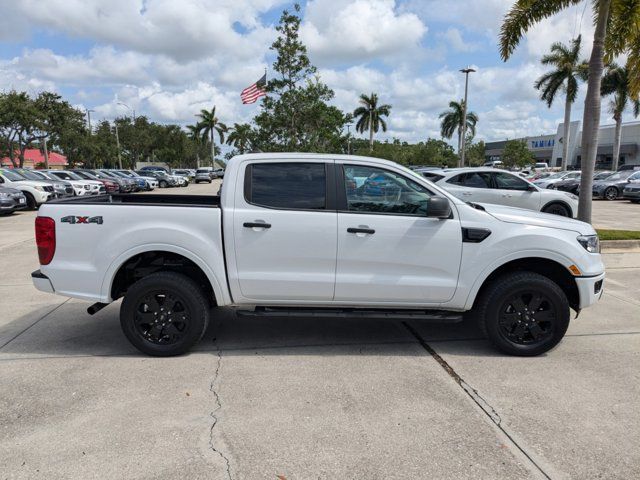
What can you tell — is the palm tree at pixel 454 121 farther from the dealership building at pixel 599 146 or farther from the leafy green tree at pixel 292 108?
the leafy green tree at pixel 292 108

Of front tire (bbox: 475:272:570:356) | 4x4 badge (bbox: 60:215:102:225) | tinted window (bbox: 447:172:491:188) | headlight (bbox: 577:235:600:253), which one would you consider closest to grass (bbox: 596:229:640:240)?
tinted window (bbox: 447:172:491:188)

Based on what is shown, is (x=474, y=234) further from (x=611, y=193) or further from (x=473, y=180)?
(x=611, y=193)

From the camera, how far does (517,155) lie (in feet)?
190

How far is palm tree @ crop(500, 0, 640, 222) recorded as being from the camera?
9883mm

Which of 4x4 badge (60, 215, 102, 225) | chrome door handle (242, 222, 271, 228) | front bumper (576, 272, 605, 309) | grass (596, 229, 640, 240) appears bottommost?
grass (596, 229, 640, 240)

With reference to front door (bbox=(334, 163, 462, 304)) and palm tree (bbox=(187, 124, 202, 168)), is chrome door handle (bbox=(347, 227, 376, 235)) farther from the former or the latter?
palm tree (bbox=(187, 124, 202, 168))

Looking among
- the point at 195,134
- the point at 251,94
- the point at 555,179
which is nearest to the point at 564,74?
the point at 555,179

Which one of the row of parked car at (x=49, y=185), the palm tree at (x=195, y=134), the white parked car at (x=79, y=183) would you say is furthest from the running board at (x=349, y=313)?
the palm tree at (x=195, y=134)

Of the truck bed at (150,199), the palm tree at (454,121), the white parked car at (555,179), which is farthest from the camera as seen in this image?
the palm tree at (454,121)

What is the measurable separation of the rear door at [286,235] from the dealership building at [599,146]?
5537cm

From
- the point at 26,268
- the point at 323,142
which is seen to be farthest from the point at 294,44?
the point at 26,268

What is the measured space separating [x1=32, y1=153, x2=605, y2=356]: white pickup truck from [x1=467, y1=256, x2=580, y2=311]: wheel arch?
0.03 m

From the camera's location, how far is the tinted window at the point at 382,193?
4.37m

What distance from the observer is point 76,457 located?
296 cm
